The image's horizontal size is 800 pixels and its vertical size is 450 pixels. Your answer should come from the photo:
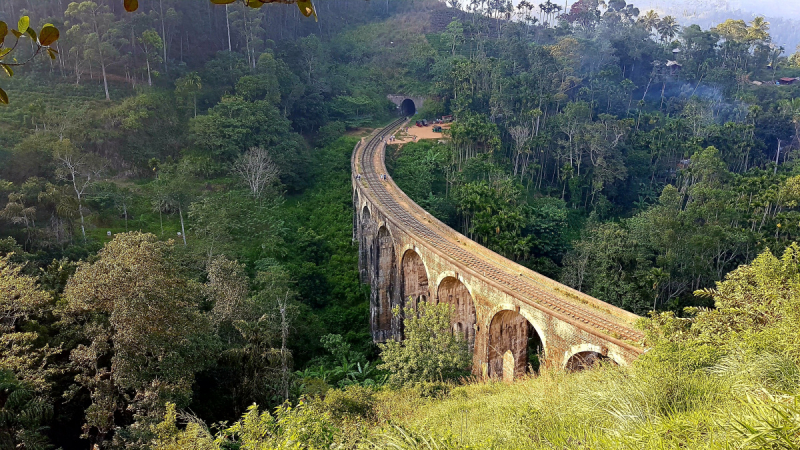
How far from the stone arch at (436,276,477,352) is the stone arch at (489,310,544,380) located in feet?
11.0

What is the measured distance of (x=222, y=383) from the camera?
66.0 ft

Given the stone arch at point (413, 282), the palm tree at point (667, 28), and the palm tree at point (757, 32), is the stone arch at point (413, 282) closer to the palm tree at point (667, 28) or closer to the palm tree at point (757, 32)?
the palm tree at point (757, 32)

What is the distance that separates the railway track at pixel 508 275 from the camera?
66.8 ft

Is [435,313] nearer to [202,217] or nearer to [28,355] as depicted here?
[28,355]

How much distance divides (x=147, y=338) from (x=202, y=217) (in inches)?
836

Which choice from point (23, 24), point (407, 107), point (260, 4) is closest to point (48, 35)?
point (23, 24)

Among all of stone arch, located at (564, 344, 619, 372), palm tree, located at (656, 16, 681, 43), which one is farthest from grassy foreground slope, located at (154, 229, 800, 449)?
palm tree, located at (656, 16, 681, 43)

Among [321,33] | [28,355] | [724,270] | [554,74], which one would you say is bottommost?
[724,270]

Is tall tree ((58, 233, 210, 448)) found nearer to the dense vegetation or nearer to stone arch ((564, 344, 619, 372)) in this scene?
the dense vegetation

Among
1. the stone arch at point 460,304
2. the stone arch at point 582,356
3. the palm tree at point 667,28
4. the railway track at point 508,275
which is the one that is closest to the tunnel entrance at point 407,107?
the railway track at point 508,275

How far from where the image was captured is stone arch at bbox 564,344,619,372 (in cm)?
1931

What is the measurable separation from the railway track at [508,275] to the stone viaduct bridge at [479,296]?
4 cm

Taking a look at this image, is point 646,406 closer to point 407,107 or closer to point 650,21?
point 407,107

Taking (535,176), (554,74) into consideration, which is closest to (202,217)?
(535,176)
